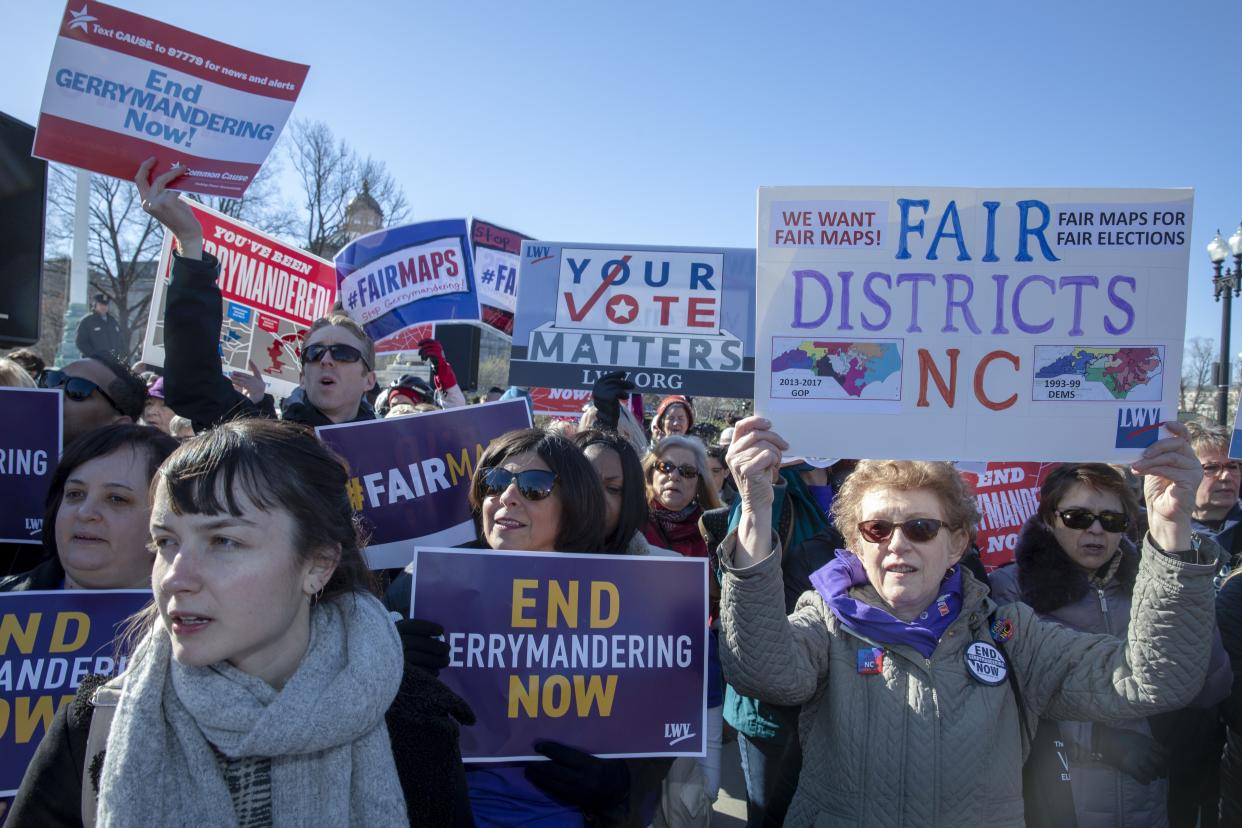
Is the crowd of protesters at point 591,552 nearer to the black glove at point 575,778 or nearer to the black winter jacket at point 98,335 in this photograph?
the black glove at point 575,778

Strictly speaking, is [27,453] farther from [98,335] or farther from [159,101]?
[98,335]

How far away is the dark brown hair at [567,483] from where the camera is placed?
2781 millimetres

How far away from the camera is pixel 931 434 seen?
2791 millimetres

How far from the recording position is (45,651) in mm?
2326

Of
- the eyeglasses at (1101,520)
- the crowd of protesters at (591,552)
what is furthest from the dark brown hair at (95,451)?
the eyeglasses at (1101,520)

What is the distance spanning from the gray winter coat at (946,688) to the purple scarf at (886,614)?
30 mm

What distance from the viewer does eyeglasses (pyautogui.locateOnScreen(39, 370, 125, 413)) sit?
11.2 feet

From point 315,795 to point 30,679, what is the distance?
1186 mm

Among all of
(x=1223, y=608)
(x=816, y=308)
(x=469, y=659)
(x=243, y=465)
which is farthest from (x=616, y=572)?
(x=1223, y=608)

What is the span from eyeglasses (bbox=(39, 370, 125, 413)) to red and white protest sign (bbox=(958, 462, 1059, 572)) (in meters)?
4.73

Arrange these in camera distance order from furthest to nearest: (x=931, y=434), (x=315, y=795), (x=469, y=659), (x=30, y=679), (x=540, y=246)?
(x=540, y=246) → (x=931, y=434) → (x=469, y=659) → (x=30, y=679) → (x=315, y=795)

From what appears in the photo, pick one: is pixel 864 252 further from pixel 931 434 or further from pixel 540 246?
pixel 540 246

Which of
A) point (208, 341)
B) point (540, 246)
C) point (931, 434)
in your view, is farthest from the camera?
point (540, 246)

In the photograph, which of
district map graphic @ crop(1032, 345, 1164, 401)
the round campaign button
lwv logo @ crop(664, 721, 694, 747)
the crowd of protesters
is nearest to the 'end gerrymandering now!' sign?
lwv logo @ crop(664, 721, 694, 747)
